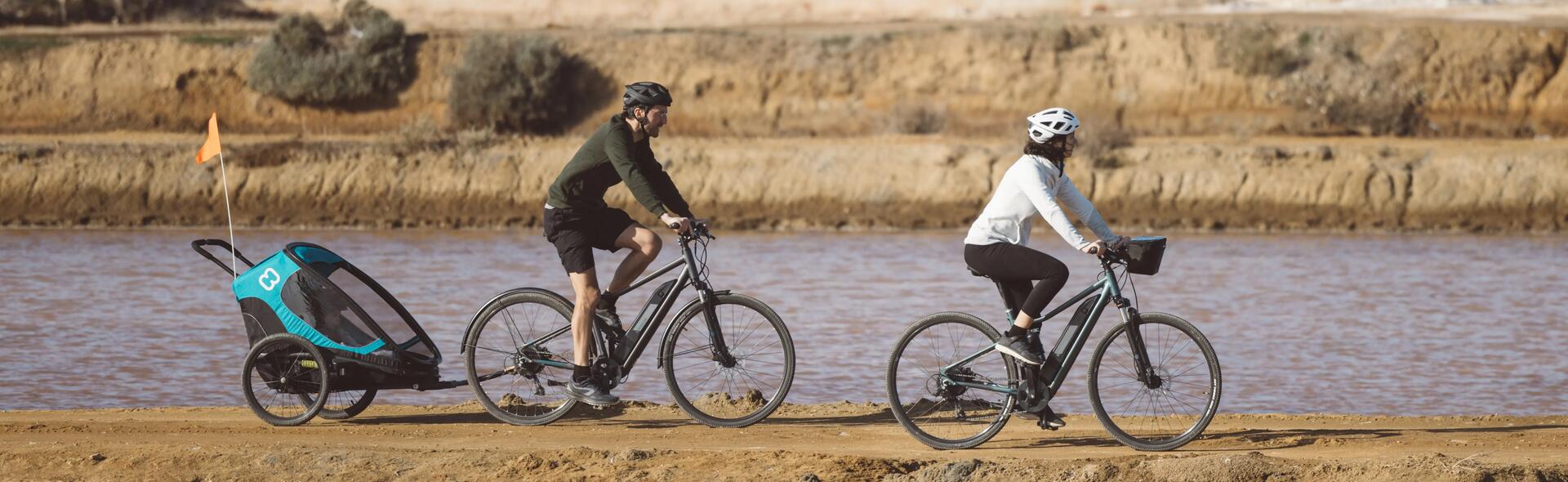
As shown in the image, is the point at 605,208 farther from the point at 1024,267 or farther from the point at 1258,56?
the point at 1258,56

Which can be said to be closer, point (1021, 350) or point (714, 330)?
point (1021, 350)

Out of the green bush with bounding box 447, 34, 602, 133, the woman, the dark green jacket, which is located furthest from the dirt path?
the green bush with bounding box 447, 34, 602, 133

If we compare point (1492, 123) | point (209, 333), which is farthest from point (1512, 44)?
point (209, 333)

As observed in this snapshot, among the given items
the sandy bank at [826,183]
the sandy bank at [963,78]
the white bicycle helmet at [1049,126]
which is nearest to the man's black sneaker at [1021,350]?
the white bicycle helmet at [1049,126]

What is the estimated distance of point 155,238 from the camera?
1003 inches

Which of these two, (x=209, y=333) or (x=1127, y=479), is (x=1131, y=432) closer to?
(x=1127, y=479)

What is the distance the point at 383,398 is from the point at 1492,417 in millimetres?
6139

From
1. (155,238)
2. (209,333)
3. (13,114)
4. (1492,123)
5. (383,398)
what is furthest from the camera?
(13,114)

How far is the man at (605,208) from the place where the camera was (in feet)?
29.3

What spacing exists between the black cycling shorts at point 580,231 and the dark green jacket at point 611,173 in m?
0.04

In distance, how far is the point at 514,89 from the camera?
34.9 m

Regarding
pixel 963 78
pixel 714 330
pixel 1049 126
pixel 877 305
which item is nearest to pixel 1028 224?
pixel 1049 126

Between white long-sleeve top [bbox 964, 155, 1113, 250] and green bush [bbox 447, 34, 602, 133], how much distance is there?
87.8 ft

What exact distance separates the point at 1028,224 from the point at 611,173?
202 cm
